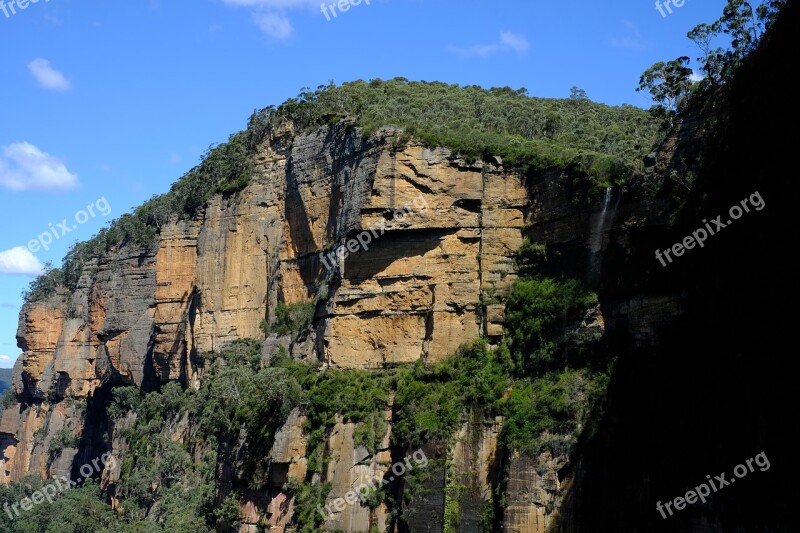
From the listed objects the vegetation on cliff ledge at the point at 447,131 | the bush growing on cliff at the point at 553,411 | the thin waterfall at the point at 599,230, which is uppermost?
the vegetation on cliff ledge at the point at 447,131

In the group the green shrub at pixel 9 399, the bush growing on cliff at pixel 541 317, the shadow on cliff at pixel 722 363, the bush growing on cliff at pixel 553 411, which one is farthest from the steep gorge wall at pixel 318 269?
the green shrub at pixel 9 399

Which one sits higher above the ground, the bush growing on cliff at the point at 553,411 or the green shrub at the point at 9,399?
the green shrub at the point at 9,399

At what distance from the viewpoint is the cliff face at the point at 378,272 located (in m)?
49.0

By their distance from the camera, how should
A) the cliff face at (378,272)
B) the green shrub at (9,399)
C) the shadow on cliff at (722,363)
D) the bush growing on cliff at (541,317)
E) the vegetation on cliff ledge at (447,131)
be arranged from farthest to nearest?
the green shrub at (9,399) → the vegetation on cliff ledge at (447,131) → the bush growing on cliff at (541,317) → the cliff face at (378,272) → the shadow on cliff at (722,363)

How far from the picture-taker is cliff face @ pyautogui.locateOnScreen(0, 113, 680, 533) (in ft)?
161

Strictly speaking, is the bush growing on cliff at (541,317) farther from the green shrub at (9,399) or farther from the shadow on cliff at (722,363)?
the green shrub at (9,399)

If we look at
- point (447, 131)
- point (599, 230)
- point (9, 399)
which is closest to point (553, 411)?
point (599, 230)

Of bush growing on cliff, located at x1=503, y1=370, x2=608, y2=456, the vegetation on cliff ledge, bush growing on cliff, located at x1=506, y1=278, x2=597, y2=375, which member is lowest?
bush growing on cliff, located at x1=503, y1=370, x2=608, y2=456

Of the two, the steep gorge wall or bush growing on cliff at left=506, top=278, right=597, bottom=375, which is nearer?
bush growing on cliff at left=506, top=278, right=597, bottom=375

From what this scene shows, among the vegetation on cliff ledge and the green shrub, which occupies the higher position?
the vegetation on cliff ledge

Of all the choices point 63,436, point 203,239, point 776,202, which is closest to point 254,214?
point 203,239

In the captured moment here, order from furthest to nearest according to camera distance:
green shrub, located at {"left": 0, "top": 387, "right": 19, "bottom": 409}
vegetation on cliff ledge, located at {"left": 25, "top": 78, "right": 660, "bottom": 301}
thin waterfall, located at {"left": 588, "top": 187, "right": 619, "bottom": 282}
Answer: green shrub, located at {"left": 0, "top": 387, "right": 19, "bottom": 409}, vegetation on cliff ledge, located at {"left": 25, "top": 78, "right": 660, "bottom": 301}, thin waterfall, located at {"left": 588, "top": 187, "right": 619, "bottom": 282}

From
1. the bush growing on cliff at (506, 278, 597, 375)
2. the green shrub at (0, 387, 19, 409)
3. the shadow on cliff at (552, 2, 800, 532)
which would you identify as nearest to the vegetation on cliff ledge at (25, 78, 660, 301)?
the bush growing on cliff at (506, 278, 597, 375)

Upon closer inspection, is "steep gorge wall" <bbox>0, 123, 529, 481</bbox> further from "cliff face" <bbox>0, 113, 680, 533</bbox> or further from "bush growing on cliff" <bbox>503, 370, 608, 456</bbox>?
"bush growing on cliff" <bbox>503, 370, 608, 456</bbox>
